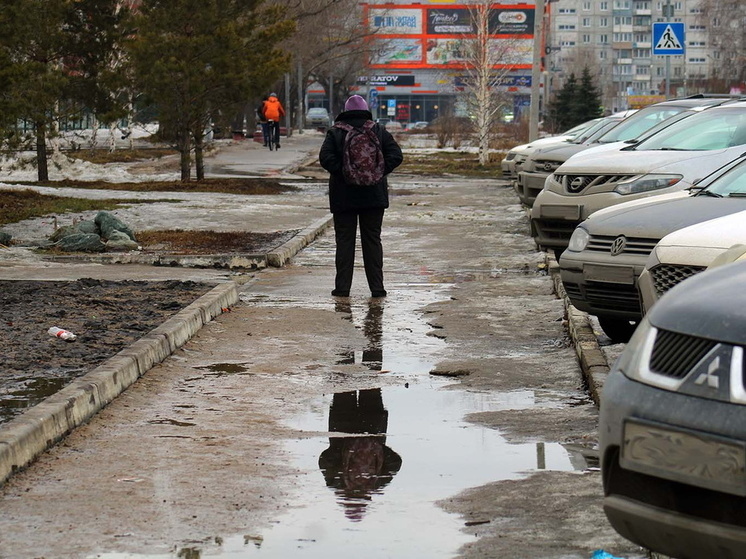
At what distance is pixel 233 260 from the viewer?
540 inches

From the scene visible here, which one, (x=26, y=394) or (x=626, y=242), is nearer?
(x=26, y=394)

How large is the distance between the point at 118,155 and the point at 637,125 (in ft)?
79.1

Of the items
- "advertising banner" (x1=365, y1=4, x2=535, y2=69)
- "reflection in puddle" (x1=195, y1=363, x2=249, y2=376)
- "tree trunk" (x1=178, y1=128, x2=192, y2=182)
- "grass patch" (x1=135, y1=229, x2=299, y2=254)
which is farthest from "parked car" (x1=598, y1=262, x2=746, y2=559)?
"advertising banner" (x1=365, y1=4, x2=535, y2=69)

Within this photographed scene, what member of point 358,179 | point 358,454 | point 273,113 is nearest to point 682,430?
point 358,454

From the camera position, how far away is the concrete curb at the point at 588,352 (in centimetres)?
727

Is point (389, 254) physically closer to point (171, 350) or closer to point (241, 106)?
point (171, 350)

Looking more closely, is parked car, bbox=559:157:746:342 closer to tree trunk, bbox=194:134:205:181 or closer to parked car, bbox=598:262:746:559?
parked car, bbox=598:262:746:559

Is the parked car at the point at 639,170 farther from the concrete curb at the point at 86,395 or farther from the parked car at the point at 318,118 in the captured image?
the parked car at the point at 318,118

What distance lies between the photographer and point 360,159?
1114 cm

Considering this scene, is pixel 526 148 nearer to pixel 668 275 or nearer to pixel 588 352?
pixel 588 352

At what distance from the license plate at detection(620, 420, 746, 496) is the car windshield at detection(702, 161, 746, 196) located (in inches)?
202

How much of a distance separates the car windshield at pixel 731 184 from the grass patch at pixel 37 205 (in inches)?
405

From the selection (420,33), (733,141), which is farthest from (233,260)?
(420,33)

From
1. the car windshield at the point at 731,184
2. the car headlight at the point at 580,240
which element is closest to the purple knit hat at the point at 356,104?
the car headlight at the point at 580,240
